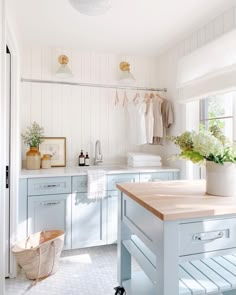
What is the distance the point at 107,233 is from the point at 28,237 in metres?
0.84

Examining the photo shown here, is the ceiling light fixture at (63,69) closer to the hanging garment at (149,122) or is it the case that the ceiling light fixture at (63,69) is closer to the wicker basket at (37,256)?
the hanging garment at (149,122)

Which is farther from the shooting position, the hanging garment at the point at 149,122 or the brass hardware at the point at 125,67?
the brass hardware at the point at 125,67

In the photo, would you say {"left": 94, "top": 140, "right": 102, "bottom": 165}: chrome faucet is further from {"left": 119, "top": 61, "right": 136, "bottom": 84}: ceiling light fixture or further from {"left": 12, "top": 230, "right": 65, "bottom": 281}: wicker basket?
{"left": 12, "top": 230, "right": 65, "bottom": 281}: wicker basket

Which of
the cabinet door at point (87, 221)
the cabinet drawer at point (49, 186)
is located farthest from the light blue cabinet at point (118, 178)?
the cabinet drawer at point (49, 186)

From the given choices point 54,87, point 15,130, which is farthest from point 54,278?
point 54,87

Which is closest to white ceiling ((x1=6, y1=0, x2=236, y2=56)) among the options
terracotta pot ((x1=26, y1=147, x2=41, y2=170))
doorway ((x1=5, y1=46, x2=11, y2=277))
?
doorway ((x1=5, y1=46, x2=11, y2=277))

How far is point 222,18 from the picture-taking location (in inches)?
89.3

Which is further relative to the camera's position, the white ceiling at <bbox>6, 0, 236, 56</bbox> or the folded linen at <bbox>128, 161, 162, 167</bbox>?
the folded linen at <bbox>128, 161, 162, 167</bbox>

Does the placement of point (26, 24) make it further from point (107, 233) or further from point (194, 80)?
point (107, 233)

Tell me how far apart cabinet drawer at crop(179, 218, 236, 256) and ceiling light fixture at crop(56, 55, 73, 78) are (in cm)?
234

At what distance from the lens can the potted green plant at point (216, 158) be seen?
1.30 m

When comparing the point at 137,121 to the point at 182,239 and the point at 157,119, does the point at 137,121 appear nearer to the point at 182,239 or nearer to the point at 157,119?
the point at 157,119

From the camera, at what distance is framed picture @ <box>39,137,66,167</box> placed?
120 inches

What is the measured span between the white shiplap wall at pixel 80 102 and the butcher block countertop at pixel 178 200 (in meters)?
1.76
